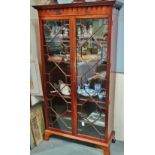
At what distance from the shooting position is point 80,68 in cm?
213

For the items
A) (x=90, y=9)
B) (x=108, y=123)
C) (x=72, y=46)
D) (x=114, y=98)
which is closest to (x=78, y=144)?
(x=108, y=123)

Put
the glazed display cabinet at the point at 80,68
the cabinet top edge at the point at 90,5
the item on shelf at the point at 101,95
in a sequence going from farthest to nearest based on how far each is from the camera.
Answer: the item on shelf at the point at 101,95, the glazed display cabinet at the point at 80,68, the cabinet top edge at the point at 90,5

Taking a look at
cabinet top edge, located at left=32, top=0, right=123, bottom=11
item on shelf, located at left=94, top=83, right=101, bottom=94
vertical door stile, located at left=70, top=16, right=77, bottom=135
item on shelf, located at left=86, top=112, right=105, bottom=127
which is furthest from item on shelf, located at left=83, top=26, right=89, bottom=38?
item on shelf, located at left=86, top=112, right=105, bottom=127

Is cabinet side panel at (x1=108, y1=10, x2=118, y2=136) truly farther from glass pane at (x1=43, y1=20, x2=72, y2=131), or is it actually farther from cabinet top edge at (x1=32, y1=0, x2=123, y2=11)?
glass pane at (x1=43, y1=20, x2=72, y2=131)

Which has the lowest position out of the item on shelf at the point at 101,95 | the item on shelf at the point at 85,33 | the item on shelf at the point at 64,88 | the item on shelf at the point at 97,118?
the item on shelf at the point at 97,118

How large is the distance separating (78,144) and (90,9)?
1.58 metres

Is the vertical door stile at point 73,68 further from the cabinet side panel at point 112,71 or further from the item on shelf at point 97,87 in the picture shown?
the cabinet side panel at point 112,71

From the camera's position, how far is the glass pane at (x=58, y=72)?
2121mm

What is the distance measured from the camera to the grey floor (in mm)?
2242

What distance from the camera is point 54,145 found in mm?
2402

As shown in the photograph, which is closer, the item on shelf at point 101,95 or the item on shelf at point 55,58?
the item on shelf at point 101,95

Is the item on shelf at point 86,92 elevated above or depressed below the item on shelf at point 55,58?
below

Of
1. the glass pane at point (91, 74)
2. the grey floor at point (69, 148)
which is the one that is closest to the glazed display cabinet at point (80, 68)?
the glass pane at point (91, 74)
